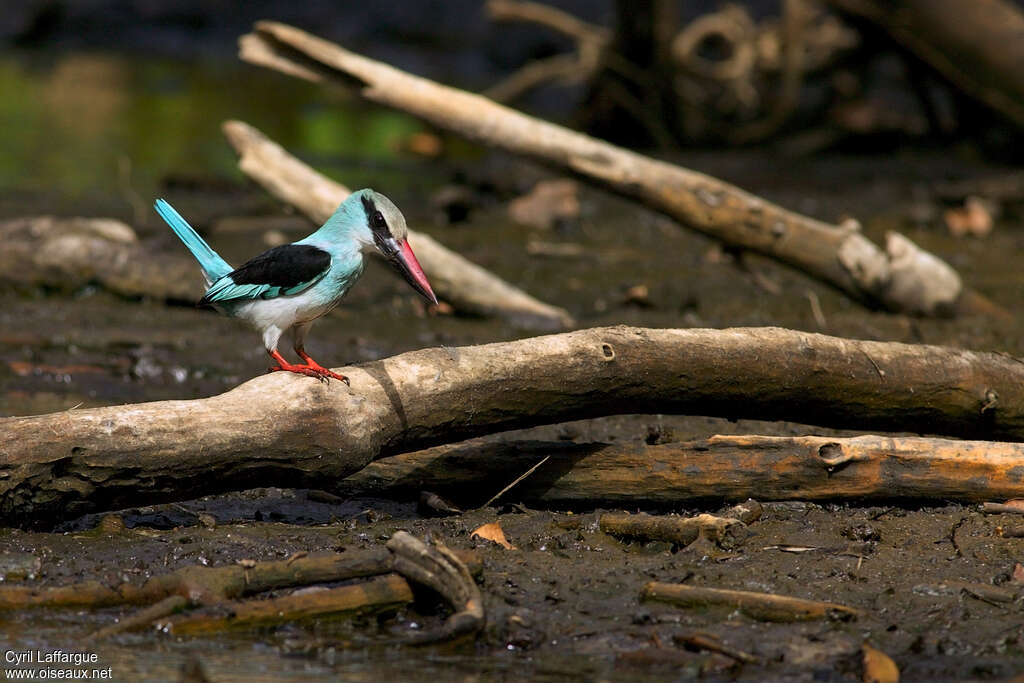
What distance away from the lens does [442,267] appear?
6367mm

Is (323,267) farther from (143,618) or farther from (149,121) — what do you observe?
(149,121)

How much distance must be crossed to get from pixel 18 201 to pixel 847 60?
22.4 ft

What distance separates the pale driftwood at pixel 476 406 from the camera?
11.4ft

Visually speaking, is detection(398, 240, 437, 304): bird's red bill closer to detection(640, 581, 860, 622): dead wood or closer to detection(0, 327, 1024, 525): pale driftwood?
detection(0, 327, 1024, 525): pale driftwood

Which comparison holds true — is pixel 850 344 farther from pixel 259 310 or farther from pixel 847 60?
pixel 847 60

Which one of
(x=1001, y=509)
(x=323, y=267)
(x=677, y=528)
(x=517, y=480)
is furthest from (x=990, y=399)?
(x=323, y=267)

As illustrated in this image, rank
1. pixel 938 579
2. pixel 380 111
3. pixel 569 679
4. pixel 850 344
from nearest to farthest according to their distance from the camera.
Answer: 1. pixel 569 679
2. pixel 938 579
3. pixel 850 344
4. pixel 380 111

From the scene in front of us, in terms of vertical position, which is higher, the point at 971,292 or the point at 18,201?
the point at 971,292

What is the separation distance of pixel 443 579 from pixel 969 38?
5.53 metres

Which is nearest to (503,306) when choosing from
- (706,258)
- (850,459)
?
(706,258)

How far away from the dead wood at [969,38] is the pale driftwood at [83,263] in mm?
4175

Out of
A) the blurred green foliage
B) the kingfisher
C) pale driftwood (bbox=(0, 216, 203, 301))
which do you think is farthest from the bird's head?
the blurred green foliage

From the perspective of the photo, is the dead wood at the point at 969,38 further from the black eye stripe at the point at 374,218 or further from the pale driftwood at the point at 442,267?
the black eye stripe at the point at 374,218

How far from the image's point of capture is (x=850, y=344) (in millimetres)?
4098
